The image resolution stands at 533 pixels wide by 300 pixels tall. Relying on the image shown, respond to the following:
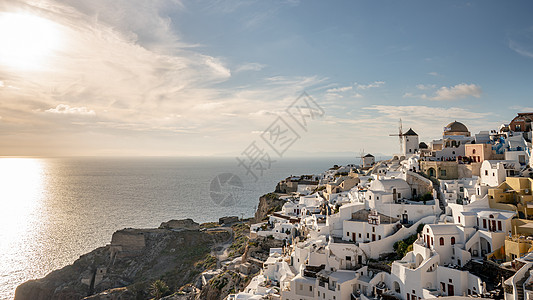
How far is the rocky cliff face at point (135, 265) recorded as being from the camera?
136 feet

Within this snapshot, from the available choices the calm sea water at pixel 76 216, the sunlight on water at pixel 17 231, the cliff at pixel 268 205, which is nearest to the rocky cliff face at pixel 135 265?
the calm sea water at pixel 76 216

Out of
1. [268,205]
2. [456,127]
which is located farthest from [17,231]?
[456,127]

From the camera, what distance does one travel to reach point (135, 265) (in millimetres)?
47812

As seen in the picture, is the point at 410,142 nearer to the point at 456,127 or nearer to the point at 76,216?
the point at 456,127

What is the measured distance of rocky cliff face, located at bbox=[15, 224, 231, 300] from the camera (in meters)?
41.5

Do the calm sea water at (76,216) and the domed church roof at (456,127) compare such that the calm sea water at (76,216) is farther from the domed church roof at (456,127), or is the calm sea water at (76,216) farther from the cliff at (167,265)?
the domed church roof at (456,127)

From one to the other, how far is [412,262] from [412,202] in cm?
848

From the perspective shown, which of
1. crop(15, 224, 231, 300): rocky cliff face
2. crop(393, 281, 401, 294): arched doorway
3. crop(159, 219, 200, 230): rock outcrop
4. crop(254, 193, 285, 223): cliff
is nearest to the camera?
crop(393, 281, 401, 294): arched doorway

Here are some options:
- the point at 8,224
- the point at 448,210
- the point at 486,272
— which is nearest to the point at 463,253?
the point at 486,272

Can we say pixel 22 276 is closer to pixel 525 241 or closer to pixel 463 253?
pixel 463 253

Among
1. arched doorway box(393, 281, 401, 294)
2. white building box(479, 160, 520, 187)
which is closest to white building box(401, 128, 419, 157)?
white building box(479, 160, 520, 187)

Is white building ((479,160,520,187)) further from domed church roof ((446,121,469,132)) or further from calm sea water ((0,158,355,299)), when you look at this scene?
calm sea water ((0,158,355,299))

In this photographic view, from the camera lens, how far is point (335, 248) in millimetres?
25188

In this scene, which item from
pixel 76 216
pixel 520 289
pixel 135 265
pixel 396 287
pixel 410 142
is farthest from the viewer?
pixel 76 216
